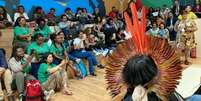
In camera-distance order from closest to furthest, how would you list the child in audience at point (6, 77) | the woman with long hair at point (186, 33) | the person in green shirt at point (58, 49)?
1. the child in audience at point (6, 77)
2. the person in green shirt at point (58, 49)
3. the woman with long hair at point (186, 33)

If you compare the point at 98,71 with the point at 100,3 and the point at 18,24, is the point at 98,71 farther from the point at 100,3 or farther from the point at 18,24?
the point at 100,3

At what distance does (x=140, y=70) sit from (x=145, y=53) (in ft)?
0.43

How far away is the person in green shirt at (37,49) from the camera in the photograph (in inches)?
219

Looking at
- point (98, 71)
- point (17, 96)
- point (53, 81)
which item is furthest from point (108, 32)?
point (17, 96)

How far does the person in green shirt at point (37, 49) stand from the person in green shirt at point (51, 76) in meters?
0.09

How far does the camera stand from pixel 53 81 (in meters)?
5.52

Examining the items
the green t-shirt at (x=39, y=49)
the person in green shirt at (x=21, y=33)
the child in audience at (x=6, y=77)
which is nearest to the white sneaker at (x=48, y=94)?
the child in audience at (x=6, y=77)

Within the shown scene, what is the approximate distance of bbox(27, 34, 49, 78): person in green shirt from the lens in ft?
18.2

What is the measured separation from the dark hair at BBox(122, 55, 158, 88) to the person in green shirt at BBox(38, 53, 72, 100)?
160 inches

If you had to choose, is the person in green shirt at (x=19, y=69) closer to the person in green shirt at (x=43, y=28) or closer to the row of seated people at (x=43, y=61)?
the row of seated people at (x=43, y=61)

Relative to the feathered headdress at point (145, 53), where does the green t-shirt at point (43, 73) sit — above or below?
below

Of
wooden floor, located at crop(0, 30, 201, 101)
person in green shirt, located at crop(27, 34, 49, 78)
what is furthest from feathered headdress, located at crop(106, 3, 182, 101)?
person in green shirt, located at crop(27, 34, 49, 78)

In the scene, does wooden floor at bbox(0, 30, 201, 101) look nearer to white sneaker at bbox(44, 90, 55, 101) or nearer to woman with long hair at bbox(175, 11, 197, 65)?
white sneaker at bbox(44, 90, 55, 101)

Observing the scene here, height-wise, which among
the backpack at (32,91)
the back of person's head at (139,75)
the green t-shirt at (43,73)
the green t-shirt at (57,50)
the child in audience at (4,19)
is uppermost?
the child in audience at (4,19)
